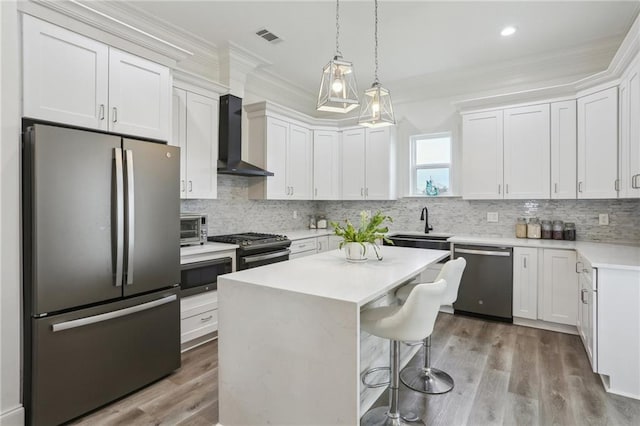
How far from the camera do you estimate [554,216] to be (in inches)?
155

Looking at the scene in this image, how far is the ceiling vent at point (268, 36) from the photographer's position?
137 inches

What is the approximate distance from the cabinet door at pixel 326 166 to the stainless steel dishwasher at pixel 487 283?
6.78 feet

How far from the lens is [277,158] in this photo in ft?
14.7

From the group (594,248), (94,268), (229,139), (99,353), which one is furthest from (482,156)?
(99,353)

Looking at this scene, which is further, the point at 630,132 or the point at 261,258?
the point at 261,258

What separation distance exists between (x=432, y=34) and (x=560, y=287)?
2.93 metres

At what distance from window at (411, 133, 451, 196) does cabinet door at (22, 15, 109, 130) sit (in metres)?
3.94

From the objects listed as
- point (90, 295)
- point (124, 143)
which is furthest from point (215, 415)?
point (124, 143)

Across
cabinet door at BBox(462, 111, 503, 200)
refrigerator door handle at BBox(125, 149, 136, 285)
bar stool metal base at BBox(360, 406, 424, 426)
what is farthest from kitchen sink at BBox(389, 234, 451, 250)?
refrigerator door handle at BBox(125, 149, 136, 285)

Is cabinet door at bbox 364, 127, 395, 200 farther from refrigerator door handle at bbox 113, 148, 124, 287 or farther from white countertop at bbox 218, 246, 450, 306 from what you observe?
refrigerator door handle at bbox 113, 148, 124, 287

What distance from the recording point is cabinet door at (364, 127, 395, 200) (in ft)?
15.8

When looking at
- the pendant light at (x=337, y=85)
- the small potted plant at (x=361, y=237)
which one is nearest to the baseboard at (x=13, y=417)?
the small potted plant at (x=361, y=237)

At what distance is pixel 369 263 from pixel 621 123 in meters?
2.79

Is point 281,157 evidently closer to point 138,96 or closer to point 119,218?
point 138,96
